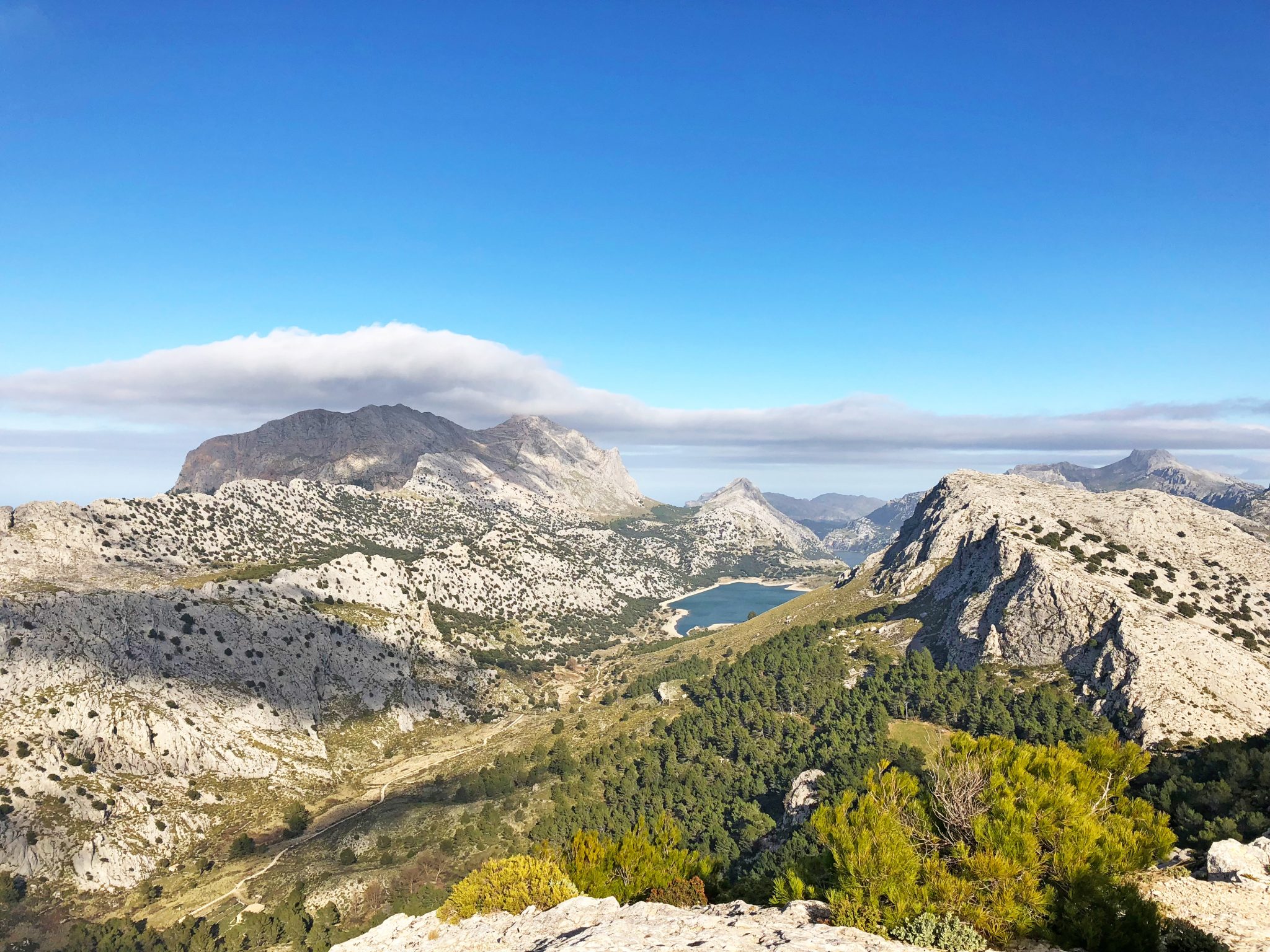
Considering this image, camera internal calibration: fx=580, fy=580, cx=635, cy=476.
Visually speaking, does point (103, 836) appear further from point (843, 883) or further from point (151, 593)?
point (843, 883)

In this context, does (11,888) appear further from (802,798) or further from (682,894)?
(802,798)

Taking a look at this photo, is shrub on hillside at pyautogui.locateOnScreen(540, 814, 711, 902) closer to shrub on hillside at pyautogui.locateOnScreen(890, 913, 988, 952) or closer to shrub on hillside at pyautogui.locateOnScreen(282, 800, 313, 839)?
shrub on hillside at pyautogui.locateOnScreen(890, 913, 988, 952)

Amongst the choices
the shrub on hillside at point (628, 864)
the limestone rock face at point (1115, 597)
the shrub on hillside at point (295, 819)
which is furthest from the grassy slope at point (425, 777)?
the shrub on hillside at point (628, 864)

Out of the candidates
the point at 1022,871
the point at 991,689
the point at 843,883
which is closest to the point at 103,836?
the point at 843,883

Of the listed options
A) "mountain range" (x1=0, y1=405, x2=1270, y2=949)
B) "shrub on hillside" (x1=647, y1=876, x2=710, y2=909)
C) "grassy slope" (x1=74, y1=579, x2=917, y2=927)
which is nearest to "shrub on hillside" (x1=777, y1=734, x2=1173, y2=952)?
"shrub on hillside" (x1=647, y1=876, x2=710, y2=909)

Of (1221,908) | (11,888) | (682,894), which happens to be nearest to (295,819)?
(11,888)
